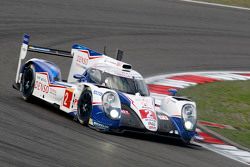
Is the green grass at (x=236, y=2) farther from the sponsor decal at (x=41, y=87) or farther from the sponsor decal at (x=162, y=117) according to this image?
the sponsor decal at (x=162, y=117)

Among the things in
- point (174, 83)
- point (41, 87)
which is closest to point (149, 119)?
point (41, 87)

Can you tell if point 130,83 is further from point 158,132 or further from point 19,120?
point 19,120

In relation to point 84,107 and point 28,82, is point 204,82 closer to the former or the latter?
point 28,82

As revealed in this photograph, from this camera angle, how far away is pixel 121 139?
493 inches

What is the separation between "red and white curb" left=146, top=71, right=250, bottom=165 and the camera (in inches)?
532

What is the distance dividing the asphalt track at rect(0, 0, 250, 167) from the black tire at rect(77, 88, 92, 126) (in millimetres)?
231

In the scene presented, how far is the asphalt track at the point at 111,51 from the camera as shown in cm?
1099

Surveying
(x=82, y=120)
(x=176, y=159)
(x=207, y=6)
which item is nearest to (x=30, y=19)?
(x=207, y=6)

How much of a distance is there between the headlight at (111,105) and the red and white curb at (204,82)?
1.97 metres

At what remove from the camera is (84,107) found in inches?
521

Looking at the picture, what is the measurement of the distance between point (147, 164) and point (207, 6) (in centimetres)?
1961

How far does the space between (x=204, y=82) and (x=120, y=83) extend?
Answer: 22.7ft

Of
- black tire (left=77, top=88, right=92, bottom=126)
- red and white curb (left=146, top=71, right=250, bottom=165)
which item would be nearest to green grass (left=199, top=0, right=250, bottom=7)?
red and white curb (left=146, top=71, right=250, bottom=165)

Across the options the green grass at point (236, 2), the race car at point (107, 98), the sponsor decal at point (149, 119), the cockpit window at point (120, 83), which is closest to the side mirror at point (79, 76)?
the race car at point (107, 98)
